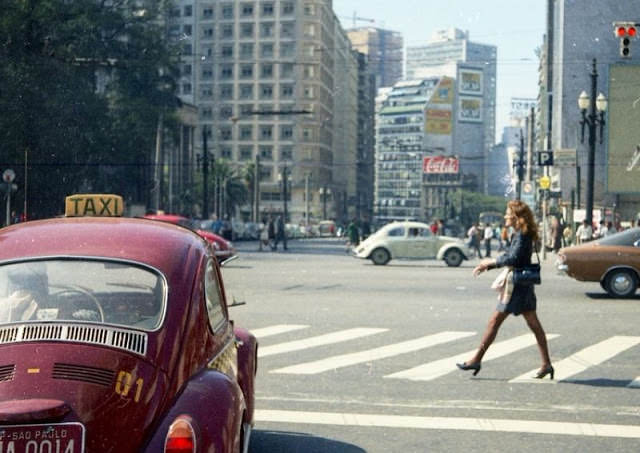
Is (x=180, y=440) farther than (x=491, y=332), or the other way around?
(x=491, y=332)

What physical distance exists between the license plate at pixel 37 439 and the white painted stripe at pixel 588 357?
21.8 ft

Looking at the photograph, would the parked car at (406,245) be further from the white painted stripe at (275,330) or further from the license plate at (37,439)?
the license plate at (37,439)

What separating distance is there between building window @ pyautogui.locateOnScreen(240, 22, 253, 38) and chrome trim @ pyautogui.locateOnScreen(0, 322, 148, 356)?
125 m

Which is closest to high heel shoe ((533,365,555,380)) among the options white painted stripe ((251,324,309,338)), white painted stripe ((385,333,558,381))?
white painted stripe ((385,333,558,381))

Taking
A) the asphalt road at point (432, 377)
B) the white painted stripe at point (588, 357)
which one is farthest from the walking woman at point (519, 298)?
the white painted stripe at point (588, 357)

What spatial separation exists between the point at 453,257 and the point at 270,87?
3847 inches

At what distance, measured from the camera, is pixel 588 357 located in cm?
1236

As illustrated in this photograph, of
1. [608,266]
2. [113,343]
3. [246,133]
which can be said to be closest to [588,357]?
[113,343]

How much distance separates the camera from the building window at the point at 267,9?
129250mm

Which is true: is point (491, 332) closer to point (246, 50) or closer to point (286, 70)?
point (286, 70)

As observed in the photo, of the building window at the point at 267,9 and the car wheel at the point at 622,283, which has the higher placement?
the building window at the point at 267,9

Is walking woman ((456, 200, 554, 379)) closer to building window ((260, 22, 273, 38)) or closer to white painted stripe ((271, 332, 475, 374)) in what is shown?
white painted stripe ((271, 332, 475, 374))

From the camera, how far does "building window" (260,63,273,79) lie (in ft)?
431

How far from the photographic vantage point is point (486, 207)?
198 metres
